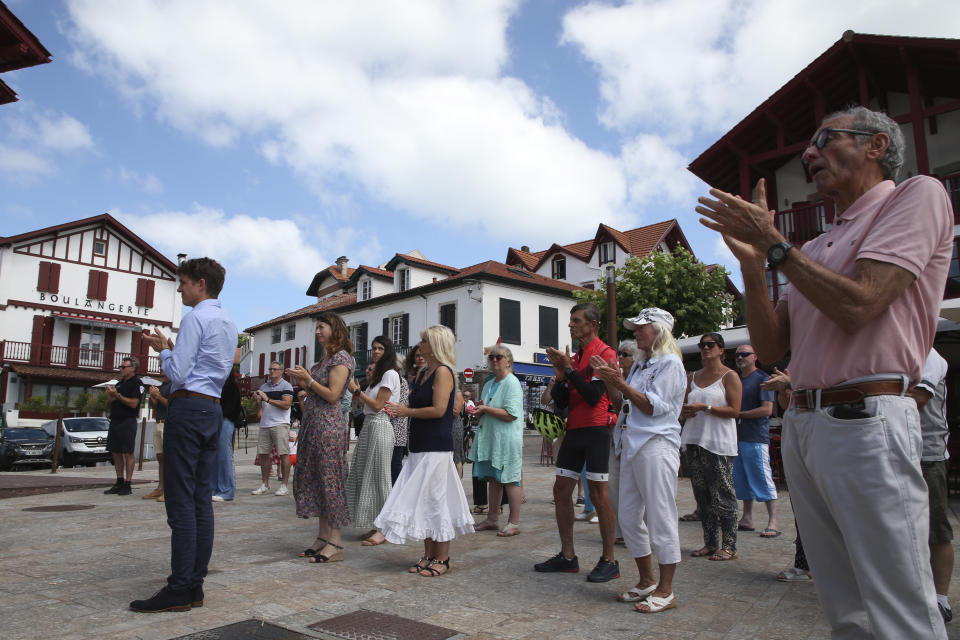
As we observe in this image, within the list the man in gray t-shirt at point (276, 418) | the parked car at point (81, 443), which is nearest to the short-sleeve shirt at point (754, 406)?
the man in gray t-shirt at point (276, 418)

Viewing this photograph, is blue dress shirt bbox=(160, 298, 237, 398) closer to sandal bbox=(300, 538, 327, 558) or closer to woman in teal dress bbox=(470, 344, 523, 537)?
sandal bbox=(300, 538, 327, 558)

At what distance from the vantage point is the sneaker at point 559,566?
15.8ft

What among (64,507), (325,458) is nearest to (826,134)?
(325,458)

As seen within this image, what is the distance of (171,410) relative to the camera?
3959 millimetres

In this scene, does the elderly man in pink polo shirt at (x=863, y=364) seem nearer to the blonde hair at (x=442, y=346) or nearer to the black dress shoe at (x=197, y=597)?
the blonde hair at (x=442, y=346)

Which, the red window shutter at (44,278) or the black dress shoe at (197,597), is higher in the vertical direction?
the red window shutter at (44,278)

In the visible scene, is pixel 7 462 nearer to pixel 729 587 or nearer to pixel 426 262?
pixel 729 587

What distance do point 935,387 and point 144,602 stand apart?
452 cm

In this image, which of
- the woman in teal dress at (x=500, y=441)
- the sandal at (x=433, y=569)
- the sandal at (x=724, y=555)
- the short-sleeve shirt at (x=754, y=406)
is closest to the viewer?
the sandal at (x=433, y=569)

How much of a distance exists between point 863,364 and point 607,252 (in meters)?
35.6

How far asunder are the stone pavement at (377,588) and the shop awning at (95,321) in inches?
1277

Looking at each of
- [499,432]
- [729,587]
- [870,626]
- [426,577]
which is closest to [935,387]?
[729,587]

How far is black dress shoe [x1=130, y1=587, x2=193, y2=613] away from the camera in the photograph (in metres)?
3.62

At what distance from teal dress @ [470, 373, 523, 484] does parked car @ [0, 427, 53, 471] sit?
1586 centimetres
